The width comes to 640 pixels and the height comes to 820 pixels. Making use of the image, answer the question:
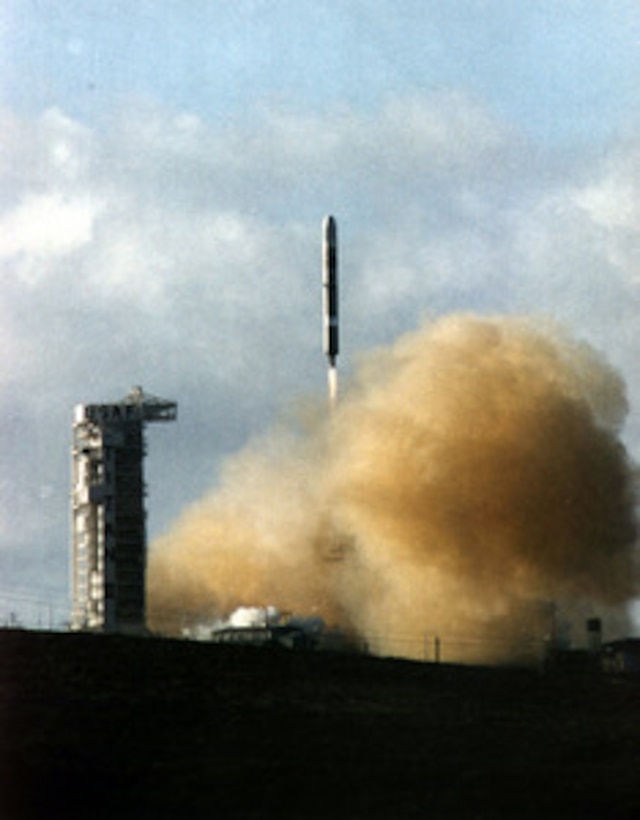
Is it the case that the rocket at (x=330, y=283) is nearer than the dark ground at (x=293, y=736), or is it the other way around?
the dark ground at (x=293, y=736)

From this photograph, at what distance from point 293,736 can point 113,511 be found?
53.1m

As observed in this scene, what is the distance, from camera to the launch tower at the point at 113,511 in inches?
5108

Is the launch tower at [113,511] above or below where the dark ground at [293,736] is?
above

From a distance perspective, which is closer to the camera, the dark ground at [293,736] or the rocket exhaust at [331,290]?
the dark ground at [293,736]

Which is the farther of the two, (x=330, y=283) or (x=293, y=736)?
(x=330, y=283)

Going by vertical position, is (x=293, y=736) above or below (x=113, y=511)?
below

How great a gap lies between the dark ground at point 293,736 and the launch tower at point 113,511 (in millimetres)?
32929

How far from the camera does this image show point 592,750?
81.2 metres

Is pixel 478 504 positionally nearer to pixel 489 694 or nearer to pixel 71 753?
pixel 489 694

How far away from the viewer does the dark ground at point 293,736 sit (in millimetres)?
67688

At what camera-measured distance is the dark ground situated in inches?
2665

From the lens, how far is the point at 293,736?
7931 cm

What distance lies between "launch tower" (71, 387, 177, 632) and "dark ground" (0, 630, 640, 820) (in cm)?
3293

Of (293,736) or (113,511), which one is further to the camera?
(113,511)
